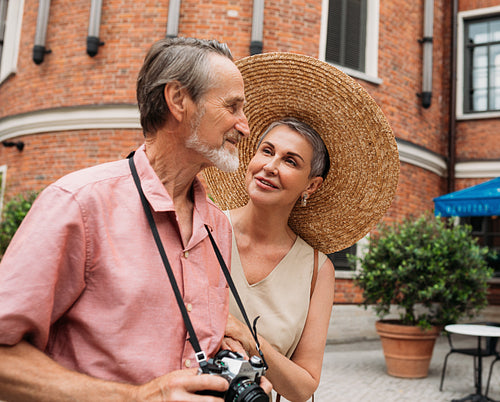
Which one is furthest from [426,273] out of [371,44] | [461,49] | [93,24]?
[461,49]

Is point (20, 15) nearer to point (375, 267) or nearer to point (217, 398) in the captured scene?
point (375, 267)

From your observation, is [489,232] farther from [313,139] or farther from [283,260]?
[283,260]

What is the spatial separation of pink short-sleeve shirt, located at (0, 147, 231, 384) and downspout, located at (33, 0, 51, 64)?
8.68 metres

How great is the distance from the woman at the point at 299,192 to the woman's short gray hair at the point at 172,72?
741 millimetres

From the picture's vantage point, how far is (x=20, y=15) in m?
9.77

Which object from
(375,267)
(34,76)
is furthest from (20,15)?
(375,267)

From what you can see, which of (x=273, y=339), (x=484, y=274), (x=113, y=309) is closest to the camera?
(x=113, y=309)

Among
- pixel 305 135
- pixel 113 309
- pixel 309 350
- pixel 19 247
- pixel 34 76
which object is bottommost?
pixel 309 350

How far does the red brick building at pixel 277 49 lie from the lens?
8.18m

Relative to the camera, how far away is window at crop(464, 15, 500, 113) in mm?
11656

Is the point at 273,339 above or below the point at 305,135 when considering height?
below

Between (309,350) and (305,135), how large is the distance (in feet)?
3.12

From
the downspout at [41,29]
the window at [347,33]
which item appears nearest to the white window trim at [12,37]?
the downspout at [41,29]

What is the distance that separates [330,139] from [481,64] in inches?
455
